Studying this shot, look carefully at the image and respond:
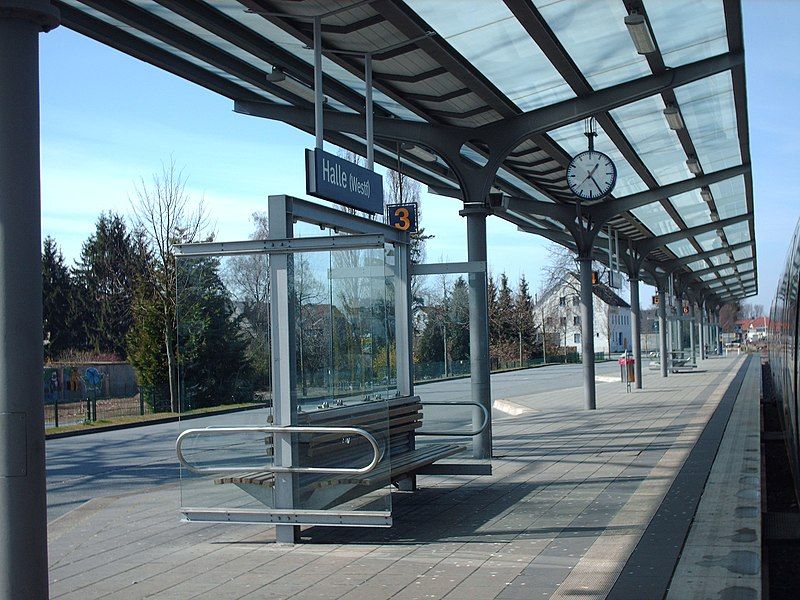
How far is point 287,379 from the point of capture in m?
7.57

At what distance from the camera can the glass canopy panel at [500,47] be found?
29.8 feet

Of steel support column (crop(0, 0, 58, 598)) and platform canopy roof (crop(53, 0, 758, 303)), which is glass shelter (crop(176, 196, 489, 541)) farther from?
steel support column (crop(0, 0, 58, 598))

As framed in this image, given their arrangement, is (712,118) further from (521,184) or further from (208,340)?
(208,340)

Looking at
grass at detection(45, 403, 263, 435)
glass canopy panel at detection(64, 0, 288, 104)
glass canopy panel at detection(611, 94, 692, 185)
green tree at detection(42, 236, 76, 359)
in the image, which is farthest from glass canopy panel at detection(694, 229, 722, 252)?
green tree at detection(42, 236, 76, 359)

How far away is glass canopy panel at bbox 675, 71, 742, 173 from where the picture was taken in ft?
43.5

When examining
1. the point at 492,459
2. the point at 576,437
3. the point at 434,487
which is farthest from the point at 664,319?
the point at 434,487

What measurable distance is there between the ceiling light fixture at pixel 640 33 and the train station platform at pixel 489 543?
4.73m

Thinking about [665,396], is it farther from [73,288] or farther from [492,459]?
[73,288]

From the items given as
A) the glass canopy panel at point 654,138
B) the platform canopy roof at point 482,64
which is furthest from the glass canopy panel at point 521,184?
the glass canopy panel at point 654,138

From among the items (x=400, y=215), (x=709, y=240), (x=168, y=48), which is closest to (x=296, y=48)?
(x=168, y=48)

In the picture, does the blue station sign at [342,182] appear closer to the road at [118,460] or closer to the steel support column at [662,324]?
the road at [118,460]

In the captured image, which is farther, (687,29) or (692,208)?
(692,208)

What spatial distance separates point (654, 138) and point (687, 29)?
5.40 metres

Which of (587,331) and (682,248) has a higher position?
(682,248)
